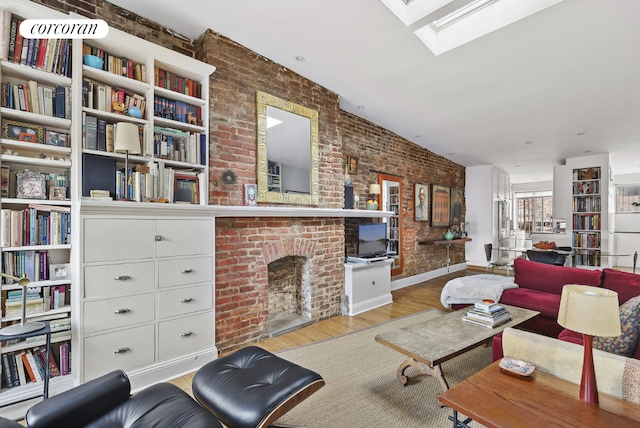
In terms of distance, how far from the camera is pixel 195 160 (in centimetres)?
274

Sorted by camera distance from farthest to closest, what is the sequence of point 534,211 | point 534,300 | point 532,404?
point 534,211 < point 534,300 < point 532,404

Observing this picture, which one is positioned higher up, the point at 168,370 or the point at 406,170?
the point at 406,170

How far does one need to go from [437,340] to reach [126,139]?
108 inches

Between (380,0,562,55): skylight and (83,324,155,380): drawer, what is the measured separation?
3.28m

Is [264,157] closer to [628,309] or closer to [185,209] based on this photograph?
[185,209]

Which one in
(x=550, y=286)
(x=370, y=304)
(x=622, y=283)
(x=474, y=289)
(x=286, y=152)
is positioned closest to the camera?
(x=622, y=283)

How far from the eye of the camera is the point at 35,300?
208 cm

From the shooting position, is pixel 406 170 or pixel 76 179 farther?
pixel 406 170

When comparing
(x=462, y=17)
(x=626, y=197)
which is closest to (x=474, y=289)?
(x=462, y=17)

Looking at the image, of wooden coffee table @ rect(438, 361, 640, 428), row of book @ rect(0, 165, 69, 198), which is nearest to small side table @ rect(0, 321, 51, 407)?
row of book @ rect(0, 165, 69, 198)

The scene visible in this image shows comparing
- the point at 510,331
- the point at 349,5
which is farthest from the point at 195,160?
the point at 510,331

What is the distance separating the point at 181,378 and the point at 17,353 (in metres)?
1.11

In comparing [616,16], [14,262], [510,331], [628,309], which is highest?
[616,16]

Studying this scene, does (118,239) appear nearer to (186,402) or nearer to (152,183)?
(152,183)
